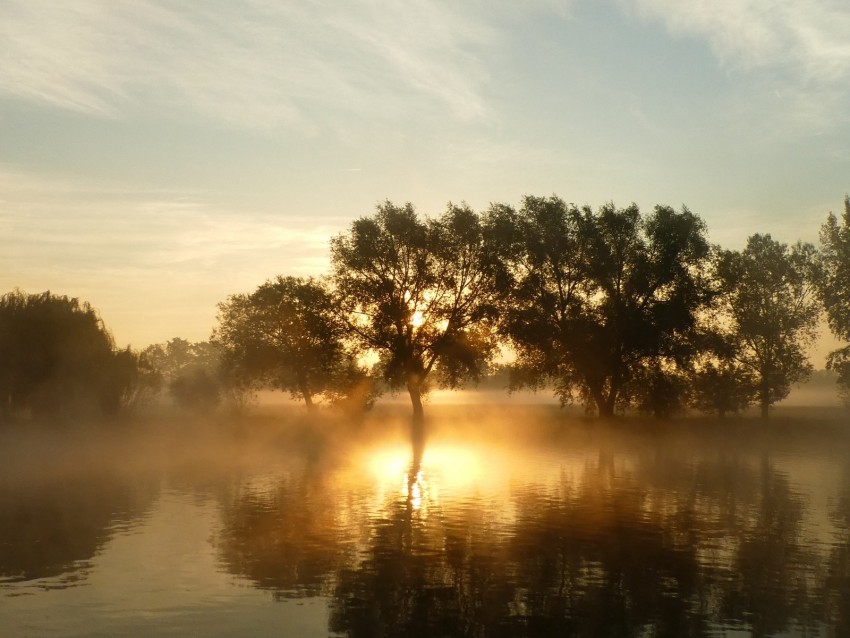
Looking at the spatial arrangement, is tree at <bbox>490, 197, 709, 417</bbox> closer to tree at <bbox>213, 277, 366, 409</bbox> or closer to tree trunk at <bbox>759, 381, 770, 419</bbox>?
tree trunk at <bbox>759, 381, 770, 419</bbox>

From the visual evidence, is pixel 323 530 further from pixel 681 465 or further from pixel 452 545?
pixel 681 465

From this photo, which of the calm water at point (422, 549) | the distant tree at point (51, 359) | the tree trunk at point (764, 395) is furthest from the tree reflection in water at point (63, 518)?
the tree trunk at point (764, 395)

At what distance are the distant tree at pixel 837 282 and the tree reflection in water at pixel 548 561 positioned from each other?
175 ft

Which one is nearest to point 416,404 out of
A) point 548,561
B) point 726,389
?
point 726,389

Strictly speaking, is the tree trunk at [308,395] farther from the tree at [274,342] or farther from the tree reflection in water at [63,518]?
the tree reflection in water at [63,518]

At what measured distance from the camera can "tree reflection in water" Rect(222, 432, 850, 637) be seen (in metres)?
16.3

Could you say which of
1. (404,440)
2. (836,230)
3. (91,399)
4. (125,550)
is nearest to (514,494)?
(125,550)

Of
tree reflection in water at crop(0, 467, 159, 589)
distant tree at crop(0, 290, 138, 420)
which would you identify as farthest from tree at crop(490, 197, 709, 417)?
tree reflection in water at crop(0, 467, 159, 589)

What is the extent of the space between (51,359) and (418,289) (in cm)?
3144

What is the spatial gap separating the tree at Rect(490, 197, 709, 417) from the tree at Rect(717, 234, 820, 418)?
12028 millimetres

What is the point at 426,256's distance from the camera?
8000cm

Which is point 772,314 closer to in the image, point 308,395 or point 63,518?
point 308,395

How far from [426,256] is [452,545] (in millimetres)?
57599

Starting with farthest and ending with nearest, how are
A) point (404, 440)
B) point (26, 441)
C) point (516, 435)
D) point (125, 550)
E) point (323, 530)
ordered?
1. point (516, 435)
2. point (404, 440)
3. point (26, 441)
4. point (323, 530)
5. point (125, 550)
